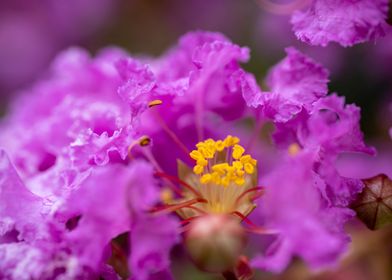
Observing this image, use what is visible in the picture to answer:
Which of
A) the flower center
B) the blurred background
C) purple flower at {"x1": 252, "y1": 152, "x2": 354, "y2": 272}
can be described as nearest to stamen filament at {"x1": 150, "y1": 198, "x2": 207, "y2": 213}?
the flower center

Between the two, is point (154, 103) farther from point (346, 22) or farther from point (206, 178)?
point (346, 22)

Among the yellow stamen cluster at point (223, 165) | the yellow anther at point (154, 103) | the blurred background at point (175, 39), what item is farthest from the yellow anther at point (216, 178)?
the blurred background at point (175, 39)

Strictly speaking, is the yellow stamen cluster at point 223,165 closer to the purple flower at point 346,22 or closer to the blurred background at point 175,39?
the purple flower at point 346,22

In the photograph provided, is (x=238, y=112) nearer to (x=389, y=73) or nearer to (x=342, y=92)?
(x=389, y=73)

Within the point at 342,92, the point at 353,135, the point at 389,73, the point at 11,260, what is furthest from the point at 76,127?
the point at 342,92

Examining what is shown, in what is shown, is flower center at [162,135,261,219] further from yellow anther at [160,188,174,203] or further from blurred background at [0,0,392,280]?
blurred background at [0,0,392,280]

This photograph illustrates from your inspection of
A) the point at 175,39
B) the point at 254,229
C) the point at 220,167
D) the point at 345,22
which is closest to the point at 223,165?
the point at 220,167
